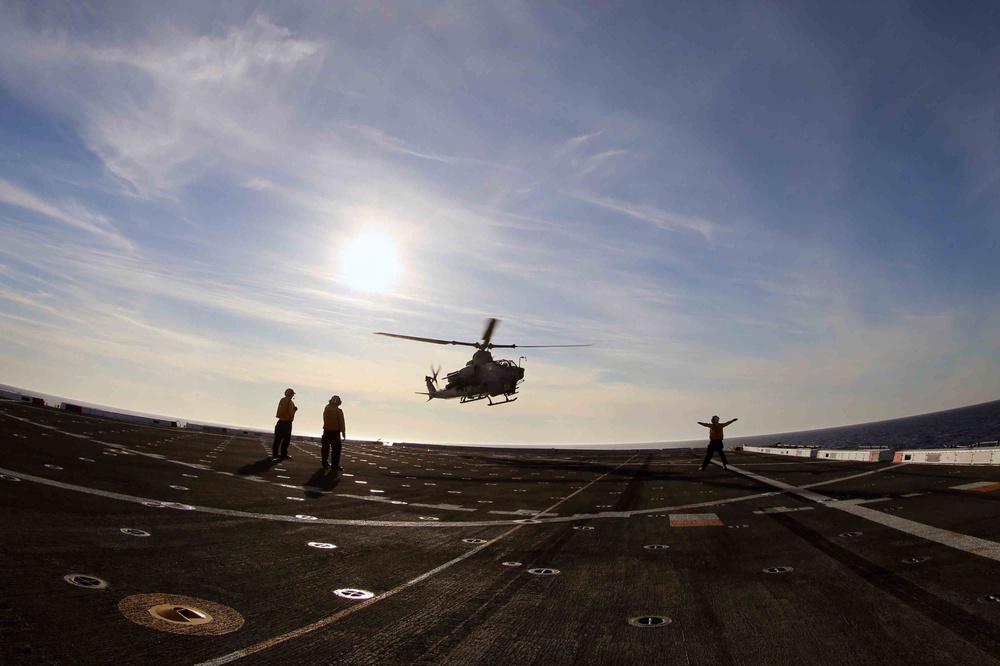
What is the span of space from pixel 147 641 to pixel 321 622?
1186mm

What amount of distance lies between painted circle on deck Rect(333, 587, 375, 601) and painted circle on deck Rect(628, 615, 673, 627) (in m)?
2.42

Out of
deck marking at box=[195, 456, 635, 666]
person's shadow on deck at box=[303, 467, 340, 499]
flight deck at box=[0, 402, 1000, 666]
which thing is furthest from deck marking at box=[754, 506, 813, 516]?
person's shadow on deck at box=[303, 467, 340, 499]

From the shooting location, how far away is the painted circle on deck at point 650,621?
14.9 feet

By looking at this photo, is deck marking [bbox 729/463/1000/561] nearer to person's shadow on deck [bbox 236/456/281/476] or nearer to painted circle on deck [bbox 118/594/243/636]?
painted circle on deck [bbox 118/594/243/636]

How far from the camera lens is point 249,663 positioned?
3.33 m

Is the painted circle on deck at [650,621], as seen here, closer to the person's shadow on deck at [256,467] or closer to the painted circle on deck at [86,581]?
the painted circle on deck at [86,581]

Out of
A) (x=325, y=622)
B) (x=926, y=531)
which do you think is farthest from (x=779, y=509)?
(x=325, y=622)

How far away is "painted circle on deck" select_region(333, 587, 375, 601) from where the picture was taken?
5008mm

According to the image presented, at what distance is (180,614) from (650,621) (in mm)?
3791

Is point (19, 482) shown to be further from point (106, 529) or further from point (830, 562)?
point (830, 562)

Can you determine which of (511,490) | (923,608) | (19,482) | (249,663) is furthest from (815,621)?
(511,490)

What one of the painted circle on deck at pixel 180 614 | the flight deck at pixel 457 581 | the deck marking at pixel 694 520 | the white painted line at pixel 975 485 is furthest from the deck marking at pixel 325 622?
the white painted line at pixel 975 485

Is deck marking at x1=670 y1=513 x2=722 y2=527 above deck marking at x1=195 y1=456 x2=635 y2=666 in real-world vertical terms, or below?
below

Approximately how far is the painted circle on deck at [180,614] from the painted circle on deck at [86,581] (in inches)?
12.8
